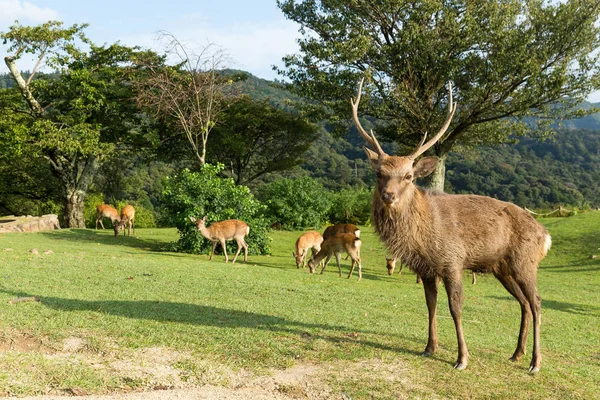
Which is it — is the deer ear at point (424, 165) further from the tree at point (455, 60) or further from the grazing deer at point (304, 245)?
the tree at point (455, 60)

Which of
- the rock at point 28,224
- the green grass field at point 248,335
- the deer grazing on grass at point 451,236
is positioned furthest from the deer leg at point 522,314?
the rock at point 28,224

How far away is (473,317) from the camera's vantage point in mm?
9031

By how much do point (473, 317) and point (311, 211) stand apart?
18789mm

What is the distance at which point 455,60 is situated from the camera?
19109mm

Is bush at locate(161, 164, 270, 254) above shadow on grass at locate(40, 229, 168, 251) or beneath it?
above

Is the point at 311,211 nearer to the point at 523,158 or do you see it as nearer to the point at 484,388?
the point at 484,388

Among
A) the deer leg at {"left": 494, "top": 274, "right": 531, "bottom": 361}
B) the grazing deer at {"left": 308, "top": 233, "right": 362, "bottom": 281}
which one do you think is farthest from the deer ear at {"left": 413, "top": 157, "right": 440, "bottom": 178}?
the grazing deer at {"left": 308, "top": 233, "right": 362, "bottom": 281}

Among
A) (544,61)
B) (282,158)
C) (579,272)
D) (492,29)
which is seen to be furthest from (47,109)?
(579,272)

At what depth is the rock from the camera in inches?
798

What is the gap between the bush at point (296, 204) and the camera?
2714 cm

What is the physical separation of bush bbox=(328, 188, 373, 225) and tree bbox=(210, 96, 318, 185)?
441cm

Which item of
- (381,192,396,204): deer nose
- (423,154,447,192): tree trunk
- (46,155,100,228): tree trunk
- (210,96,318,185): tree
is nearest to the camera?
(381,192,396,204): deer nose

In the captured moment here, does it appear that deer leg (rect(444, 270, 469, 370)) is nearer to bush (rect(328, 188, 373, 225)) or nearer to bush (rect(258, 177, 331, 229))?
bush (rect(258, 177, 331, 229))

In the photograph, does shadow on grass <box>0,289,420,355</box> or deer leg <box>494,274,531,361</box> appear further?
shadow on grass <box>0,289,420,355</box>
